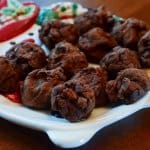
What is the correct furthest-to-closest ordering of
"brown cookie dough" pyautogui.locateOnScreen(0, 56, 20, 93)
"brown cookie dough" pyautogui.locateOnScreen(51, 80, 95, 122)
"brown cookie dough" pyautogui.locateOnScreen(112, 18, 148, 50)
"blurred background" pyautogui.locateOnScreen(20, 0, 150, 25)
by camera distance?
"blurred background" pyautogui.locateOnScreen(20, 0, 150, 25) → "brown cookie dough" pyautogui.locateOnScreen(112, 18, 148, 50) → "brown cookie dough" pyautogui.locateOnScreen(0, 56, 20, 93) → "brown cookie dough" pyautogui.locateOnScreen(51, 80, 95, 122)

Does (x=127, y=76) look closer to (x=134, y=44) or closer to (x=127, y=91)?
(x=127, y=91)


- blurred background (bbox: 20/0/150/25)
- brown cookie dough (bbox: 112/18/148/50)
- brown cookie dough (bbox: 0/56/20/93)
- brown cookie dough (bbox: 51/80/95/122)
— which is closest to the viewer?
brown cookie dough (bbox: 51/80/95/122)

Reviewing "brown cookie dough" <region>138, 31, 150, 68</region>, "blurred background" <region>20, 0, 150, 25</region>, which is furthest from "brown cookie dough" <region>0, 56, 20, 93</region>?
"blurred background" <region>20, 0, 150, 25</region>

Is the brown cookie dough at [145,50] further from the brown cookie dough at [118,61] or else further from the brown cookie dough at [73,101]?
the brown cookie dough at [73,101]

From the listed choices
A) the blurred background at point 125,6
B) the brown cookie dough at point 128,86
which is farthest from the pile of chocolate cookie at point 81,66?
the blurred background at point 125,6

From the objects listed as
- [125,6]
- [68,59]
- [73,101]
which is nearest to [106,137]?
[73,101]

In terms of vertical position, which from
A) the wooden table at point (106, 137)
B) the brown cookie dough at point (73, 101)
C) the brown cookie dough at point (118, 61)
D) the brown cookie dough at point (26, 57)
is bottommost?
the wooden table at point (106, 137)

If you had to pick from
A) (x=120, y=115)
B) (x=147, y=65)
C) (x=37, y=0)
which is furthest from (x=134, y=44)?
(x=37, y=0)

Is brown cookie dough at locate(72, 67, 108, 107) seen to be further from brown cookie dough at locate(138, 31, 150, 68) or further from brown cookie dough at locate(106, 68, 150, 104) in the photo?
brown cookie dough at locate(138, 31, 150, 68)
